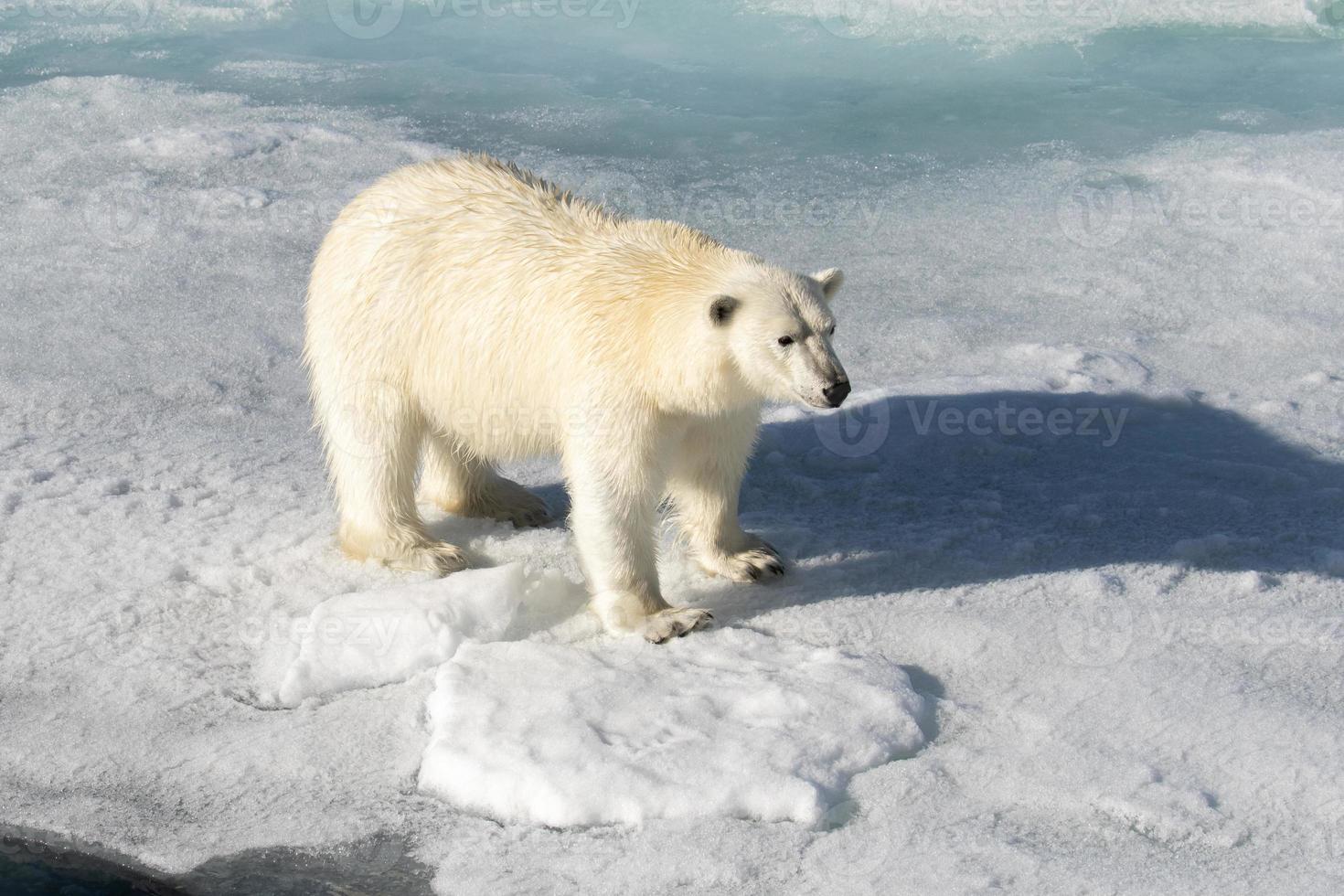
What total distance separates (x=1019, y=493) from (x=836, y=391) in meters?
1.56

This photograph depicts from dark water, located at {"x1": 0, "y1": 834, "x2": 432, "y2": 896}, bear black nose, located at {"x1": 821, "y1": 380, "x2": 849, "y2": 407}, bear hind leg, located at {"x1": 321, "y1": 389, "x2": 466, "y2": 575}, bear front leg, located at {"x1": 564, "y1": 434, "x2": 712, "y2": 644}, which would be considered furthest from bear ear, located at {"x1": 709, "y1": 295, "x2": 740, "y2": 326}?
dark water, located at {"x1": 0, "y1": 834, "x2": 432, "y2": 896}

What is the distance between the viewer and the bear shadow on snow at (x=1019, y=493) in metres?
4.43

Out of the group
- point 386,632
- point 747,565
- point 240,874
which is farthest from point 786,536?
point 240,874

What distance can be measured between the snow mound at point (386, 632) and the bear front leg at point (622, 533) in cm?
27

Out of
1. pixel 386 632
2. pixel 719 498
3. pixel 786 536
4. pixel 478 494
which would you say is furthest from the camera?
pixel 478 494

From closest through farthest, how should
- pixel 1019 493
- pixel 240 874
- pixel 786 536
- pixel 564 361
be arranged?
pixel 240 874
pixel 564 361
pixel 786 536
pixel 1019 493

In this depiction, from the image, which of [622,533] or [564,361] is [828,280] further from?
[622,533]

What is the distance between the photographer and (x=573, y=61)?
1022 centimetres

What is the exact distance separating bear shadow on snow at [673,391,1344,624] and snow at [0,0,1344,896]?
0.02m

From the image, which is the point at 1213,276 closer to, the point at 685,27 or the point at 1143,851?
the point at 1143,851

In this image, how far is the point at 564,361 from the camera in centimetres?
396

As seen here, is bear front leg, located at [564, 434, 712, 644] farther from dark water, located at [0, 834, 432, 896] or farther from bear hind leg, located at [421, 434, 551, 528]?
dark water, located at [0, 834, 432, 896]

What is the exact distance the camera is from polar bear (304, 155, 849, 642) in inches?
148

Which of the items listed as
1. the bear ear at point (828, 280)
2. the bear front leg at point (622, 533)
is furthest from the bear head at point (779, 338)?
the bear front leg at point (622, 533)
